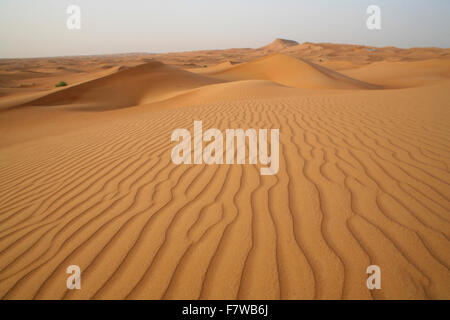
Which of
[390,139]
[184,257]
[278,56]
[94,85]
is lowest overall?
[184,257]

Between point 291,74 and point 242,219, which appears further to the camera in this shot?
point 291,74

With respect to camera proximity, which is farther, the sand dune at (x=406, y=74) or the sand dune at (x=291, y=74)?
the sand dune at (x=406, y=74)

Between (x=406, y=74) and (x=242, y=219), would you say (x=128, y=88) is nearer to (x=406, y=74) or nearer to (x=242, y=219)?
(x=242, y=219)

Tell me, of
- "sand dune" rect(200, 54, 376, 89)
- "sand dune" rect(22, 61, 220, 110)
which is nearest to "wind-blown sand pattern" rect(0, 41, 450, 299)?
"sand dune" rect(22, 61, 220, 110)

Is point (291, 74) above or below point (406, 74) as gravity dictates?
below

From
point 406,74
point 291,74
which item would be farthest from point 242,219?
point 406,74

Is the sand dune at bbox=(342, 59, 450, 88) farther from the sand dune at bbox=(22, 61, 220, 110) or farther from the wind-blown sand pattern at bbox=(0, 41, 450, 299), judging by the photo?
the wind-blown sand pattern at bbox=(0, 41, 450, 299)

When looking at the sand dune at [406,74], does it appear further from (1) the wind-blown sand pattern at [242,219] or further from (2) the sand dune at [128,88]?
(1) the wind-blown sand pattern at [242,219]

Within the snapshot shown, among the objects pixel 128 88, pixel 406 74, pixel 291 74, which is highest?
pixel 406 74

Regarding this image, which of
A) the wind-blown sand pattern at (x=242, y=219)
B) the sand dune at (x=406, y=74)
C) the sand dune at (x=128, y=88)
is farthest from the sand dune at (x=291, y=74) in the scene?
the wind-blown sand pattern at (x=242, y=219)
